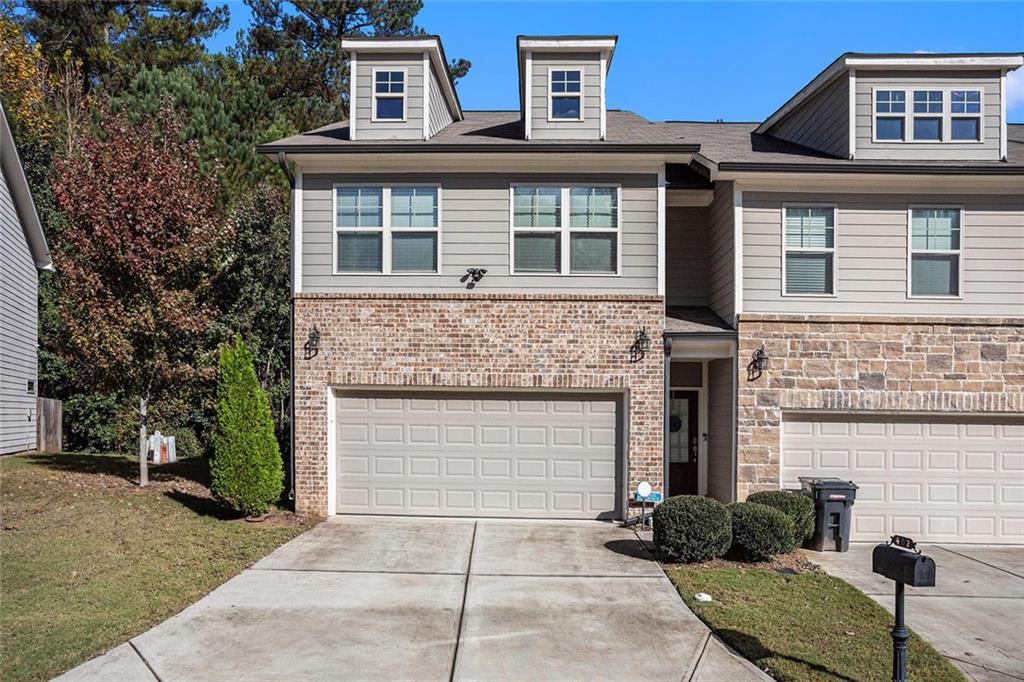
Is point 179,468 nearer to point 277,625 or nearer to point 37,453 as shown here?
point 37,453

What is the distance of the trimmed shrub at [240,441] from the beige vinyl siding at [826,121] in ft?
32.5

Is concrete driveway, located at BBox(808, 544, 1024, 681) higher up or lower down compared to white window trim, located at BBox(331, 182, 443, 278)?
lower down

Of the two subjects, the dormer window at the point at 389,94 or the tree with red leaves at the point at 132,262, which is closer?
the tree with red leaves at the point at 132,262

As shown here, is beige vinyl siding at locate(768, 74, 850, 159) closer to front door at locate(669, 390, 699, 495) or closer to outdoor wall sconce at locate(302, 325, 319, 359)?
front door at locate(669, 390, 699, 495)

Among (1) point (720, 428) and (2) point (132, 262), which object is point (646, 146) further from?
(2) point (132, 262)

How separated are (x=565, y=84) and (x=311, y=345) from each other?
19.3 feet

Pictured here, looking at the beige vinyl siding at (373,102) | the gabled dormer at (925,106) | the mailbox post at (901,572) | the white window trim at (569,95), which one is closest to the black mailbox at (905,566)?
the mailbox post at (901,572)

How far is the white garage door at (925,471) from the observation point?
36.0 feet

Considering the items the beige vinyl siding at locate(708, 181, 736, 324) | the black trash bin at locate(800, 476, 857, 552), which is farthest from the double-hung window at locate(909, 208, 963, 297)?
the black trash bin at locate(800, 476, 857, 552)

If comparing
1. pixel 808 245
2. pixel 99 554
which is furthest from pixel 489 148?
pixel 99 554

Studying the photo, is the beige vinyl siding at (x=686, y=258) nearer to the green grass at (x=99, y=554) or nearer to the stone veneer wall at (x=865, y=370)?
the stone veneer wall at (x=865, y=370)

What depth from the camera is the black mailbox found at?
5.02 m

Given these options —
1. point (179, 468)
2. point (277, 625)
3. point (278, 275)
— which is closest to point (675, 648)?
point (277, 625)

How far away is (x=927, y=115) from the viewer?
11.4 m
